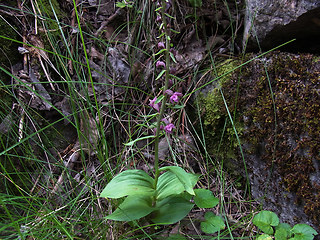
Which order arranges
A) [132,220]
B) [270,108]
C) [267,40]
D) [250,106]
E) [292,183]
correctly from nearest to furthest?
[132,220]
[292,183]
[270,108]
[250,106]
[267,40]

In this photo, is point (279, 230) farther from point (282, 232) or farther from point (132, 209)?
point (132, 209)

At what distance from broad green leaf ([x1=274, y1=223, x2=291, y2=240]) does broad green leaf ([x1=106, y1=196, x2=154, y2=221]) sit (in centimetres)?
75

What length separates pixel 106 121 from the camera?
2551 mm

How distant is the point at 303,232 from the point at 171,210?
2.55 feet

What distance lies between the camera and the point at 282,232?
5.18ft

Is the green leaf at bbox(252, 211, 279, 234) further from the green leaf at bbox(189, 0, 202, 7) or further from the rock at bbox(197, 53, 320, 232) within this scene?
the green leaf at bbox(189, 0, 202, 7)

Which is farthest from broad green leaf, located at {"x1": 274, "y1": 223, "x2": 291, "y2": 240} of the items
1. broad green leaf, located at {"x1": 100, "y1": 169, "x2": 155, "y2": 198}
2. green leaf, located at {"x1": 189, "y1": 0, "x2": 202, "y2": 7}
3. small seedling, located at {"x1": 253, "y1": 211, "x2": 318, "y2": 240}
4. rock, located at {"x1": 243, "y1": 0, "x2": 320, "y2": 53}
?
green leaf, located at {"x1": 189, "y1": 0, "x2": 202, "y2": 7}

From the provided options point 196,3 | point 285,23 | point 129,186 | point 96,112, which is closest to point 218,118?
point 285,23

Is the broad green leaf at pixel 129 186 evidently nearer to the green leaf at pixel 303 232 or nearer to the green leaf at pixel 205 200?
the green leaf at pixel 205 200

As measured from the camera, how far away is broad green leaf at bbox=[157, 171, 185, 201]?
1668 millimetres

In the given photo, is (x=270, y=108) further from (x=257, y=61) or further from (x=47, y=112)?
(x=47, y=112)

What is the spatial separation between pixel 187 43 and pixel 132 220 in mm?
1911

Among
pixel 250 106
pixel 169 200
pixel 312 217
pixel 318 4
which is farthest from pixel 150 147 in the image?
pixel 318 4

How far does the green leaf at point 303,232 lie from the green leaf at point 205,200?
18.7 inches
